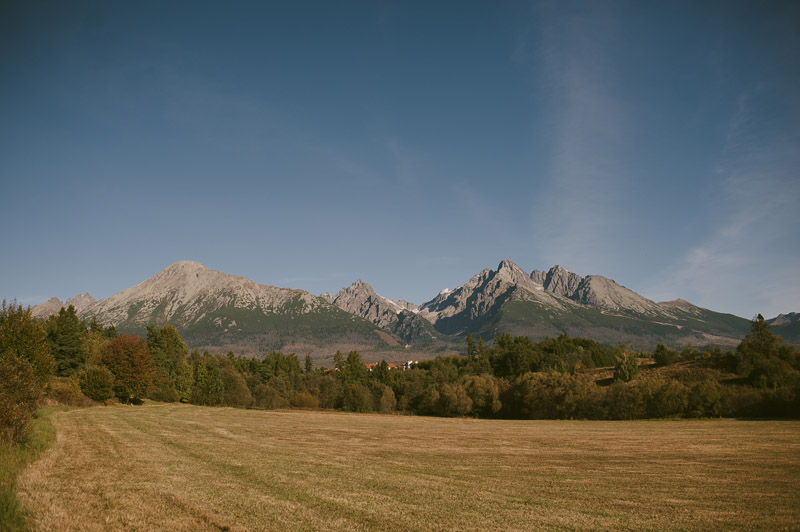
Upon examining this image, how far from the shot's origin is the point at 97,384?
223 ft

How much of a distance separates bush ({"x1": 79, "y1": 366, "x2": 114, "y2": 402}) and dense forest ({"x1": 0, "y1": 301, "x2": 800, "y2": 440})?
0.51ft

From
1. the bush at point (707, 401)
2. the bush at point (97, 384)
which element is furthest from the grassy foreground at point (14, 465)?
the bush at point (707, 401)

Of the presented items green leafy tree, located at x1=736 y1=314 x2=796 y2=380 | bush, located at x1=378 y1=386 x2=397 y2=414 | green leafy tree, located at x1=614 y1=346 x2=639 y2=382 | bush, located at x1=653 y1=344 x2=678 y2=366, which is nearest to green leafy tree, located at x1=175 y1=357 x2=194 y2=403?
bush, located at x1=378 y1=386 x2=397 y2=414

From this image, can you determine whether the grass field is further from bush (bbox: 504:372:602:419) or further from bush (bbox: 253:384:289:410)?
bush (bbox: 253:384:289:410)

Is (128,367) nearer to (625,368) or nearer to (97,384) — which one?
(97,384)

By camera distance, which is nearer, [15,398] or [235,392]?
[15,398]

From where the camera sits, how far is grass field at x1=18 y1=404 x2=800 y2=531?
40.0 ft

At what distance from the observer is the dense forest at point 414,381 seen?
57781mm

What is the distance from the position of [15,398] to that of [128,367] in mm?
62347

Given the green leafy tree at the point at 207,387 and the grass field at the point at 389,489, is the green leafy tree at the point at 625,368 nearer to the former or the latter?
the grass field at the point at 389,489

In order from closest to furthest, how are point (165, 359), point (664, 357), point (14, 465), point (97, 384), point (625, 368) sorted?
point (14, 465) < point (97, 384) < point (625, 368) < point (165, 359) < point (664, 357)

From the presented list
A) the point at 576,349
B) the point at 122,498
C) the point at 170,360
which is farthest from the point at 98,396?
the point at 576,349

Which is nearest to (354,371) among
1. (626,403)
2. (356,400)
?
(356,400)

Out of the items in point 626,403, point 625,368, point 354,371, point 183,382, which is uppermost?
point 625,368
